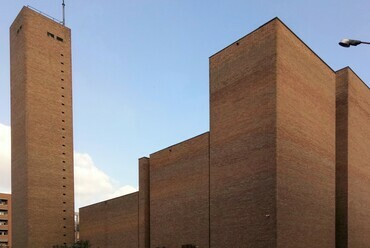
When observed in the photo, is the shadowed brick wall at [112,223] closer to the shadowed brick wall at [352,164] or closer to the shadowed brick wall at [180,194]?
the shadowed brick wall at [180,194]

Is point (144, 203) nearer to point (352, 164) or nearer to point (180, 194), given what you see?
point (180, 194)

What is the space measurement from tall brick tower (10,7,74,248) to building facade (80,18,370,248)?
14160mm

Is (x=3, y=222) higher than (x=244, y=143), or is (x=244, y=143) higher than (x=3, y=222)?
(x=244, y=143)

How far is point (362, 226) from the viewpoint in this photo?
26.4 metres

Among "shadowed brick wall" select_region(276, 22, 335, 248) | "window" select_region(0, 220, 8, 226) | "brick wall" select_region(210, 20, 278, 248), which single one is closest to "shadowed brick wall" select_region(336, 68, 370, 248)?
"shadowed brick wall" select_region(276, 22, 335, 248)

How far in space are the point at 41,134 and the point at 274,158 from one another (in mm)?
26382

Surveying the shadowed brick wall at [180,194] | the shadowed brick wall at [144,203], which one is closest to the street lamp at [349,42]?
the shadowed brick wall at [180,194]

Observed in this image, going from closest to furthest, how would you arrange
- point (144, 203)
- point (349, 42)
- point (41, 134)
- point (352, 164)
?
point (349, 42) < point (352, 164) < point (144, 203) < point (41, 134)

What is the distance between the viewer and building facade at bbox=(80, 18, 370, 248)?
69.1 feet

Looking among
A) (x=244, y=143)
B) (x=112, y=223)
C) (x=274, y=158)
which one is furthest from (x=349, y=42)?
(x=112, y=223)

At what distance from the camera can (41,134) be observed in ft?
130

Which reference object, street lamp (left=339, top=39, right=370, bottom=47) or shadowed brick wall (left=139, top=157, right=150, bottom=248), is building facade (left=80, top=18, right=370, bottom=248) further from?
street lamp (left=339, top=39, right=370, bottom=47)

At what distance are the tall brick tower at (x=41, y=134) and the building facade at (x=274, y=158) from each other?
14160mm

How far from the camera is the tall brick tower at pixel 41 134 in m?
38.6
